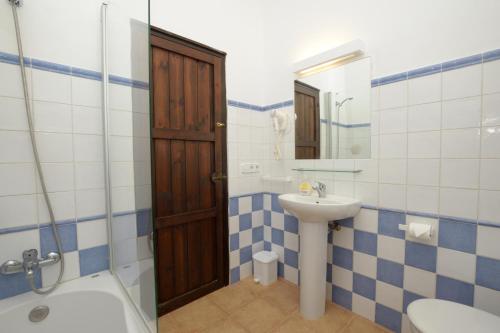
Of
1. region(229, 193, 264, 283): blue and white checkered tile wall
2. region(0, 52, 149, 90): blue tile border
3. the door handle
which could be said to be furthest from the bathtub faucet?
region(229, 193, 264, 283): blue and white checkered tile wall

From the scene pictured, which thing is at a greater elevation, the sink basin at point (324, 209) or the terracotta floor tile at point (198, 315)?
the sink basin at point (324, 209)

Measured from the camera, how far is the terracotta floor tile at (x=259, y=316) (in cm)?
151

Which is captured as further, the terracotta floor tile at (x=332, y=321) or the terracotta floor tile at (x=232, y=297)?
the terracotta floor tile at (x=232, y=297)

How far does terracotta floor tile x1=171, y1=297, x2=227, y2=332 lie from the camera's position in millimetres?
1526

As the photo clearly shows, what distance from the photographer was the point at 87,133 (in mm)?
1310

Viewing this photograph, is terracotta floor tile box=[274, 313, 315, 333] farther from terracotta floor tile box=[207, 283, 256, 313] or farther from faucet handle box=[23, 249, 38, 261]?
faucet handle box=[23, 249, 38, 261]

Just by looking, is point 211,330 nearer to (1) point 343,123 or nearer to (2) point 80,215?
(2) point 80,215

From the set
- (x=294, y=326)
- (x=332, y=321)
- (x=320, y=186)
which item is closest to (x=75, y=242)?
(x=294, y=326)

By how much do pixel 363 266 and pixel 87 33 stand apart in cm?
221

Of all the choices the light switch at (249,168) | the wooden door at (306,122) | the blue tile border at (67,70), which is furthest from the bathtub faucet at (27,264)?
the wooden door at (306,122)

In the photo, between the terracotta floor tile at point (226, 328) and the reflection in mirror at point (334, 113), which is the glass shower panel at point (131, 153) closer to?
the terracotta floor tile at point (226, 328)

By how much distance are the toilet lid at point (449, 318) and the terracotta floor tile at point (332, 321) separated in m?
0.60

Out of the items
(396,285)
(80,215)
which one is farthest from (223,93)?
(396,285)

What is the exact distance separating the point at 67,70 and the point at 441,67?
6.55 ft
